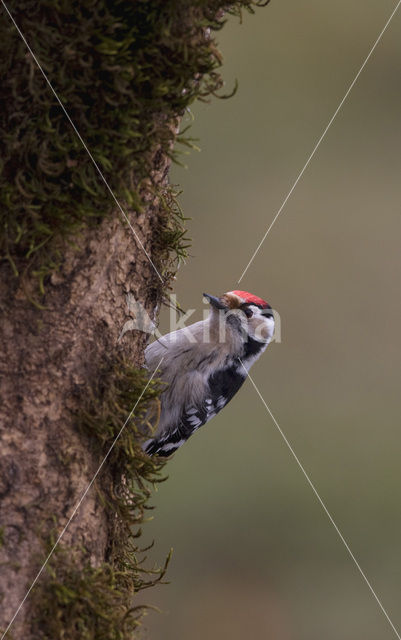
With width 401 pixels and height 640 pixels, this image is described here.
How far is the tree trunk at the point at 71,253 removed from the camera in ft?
4.96

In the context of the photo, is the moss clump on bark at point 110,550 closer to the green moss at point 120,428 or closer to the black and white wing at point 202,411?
the green moss at point 120,428

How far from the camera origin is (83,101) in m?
1.54

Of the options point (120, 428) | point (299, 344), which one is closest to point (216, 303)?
point (120, 428)

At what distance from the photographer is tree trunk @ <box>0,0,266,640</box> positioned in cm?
151

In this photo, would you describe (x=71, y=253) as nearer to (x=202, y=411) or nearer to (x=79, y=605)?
(x=79, y=605)

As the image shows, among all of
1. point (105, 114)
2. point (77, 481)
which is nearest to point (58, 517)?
point (77, 481)

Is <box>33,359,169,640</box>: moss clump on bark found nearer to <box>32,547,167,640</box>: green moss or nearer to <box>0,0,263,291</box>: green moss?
<box>32,547,167,640</box>: green moss

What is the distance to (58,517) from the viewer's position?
163 cm

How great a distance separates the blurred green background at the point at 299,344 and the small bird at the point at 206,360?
6.37ft

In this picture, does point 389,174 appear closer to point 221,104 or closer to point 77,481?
point 221,104

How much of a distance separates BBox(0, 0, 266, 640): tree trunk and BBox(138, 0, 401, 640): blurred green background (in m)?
3.31

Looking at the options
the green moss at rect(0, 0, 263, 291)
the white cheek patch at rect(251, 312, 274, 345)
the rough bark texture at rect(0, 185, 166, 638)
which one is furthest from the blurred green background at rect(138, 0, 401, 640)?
the green moss at rect(0, 0, 263, 291)

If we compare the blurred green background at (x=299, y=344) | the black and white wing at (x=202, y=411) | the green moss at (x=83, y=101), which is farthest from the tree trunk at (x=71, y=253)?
the blurred green background at (x=299, y=344)

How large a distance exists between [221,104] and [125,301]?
491 centimetres
